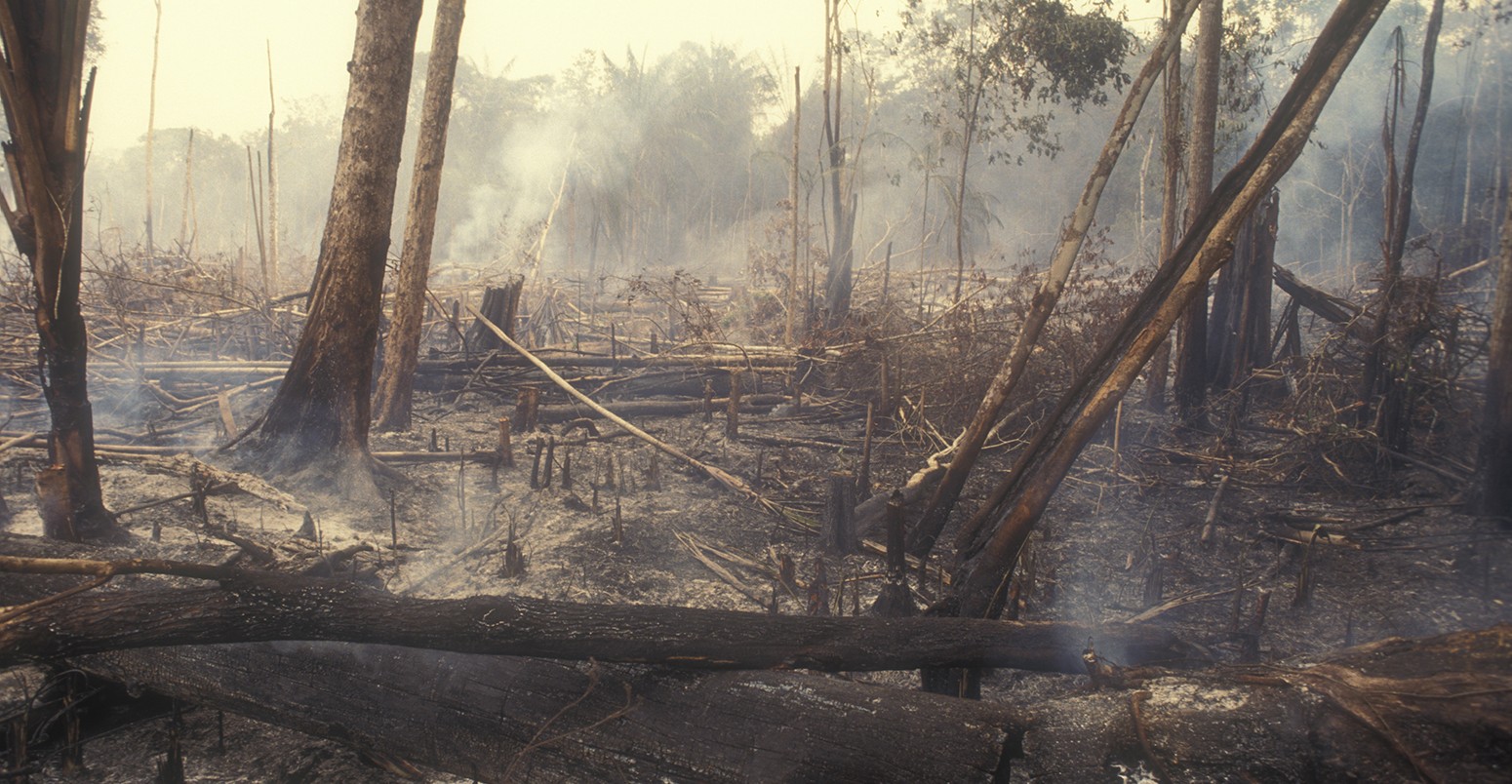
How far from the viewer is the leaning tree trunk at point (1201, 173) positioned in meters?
8.38

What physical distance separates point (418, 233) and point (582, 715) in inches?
249

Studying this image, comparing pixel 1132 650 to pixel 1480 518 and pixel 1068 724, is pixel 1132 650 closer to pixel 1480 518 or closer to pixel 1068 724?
pixel 1068 724

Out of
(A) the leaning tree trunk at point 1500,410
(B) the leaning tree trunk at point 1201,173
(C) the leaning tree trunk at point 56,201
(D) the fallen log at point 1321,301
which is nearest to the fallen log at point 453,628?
(C) the leaning tree trunk at point 56,201

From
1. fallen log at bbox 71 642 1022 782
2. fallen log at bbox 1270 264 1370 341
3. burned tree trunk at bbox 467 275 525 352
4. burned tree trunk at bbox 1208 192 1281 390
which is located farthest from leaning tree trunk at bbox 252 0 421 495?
burned tree trunk at bbox 1208 192 1281 390

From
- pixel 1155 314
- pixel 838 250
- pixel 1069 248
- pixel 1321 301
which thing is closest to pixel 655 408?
pixel 838 250

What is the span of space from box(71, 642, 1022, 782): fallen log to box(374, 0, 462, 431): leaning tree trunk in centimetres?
516

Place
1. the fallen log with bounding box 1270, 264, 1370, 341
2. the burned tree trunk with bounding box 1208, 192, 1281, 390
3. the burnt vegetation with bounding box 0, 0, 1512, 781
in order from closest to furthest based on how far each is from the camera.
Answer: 1. the burnt vegetation with bounding box 0, 0, 1512, 781
2. the fallen log with bounding box 1270, 264, 1370, 341
3. the burned tree trunk with bounding box 1208, 192, 1281, 390

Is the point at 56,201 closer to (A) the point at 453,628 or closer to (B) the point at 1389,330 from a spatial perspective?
(A) the point at 453,628

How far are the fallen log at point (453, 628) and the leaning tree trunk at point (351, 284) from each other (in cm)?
318

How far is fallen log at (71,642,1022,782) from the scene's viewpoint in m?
2.21

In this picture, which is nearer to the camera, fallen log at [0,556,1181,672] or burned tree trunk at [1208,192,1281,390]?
fallen log at [0,556,1181,672]

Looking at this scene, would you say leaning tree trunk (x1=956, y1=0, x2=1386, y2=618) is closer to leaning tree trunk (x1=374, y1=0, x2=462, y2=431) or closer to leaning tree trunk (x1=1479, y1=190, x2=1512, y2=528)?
leaning tree trunk (x1=1479, y1=190, x2=1512, y2=528)

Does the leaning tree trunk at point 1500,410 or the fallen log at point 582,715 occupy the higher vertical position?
the leaning tree trunk at point 1500,410

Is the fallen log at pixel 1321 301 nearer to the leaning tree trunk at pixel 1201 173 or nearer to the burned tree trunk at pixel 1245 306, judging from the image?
the burned tree trunk at pixel 1245 306
